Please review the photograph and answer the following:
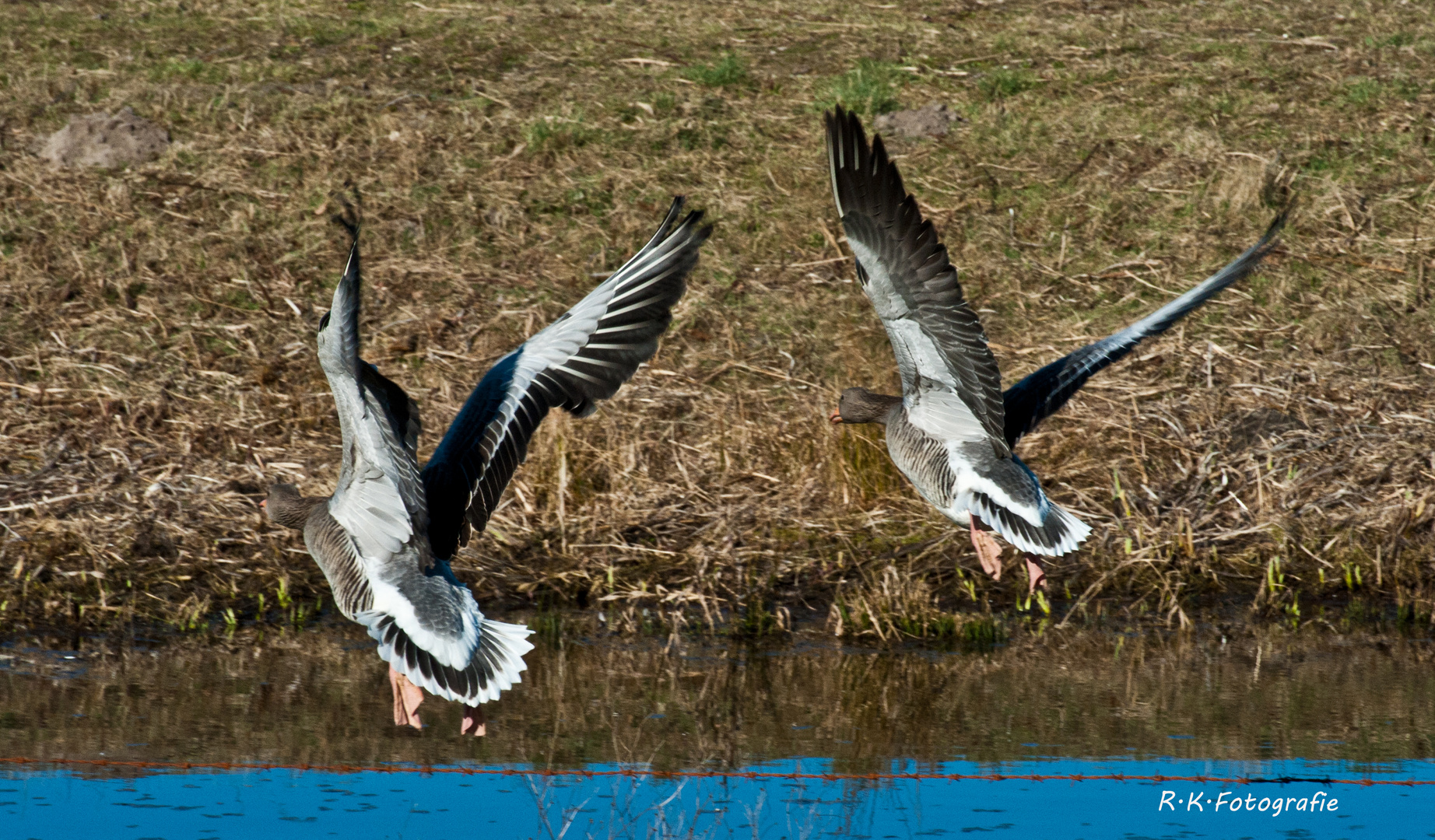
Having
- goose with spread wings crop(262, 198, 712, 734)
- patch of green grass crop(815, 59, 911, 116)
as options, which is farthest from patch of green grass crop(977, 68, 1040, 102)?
goose with spread wings crop(262, 198, 712, 734)

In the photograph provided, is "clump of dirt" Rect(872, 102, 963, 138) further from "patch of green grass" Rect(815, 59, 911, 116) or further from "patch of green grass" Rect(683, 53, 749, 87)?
"patch of green grass" Rect(683, 53, 749, 87)

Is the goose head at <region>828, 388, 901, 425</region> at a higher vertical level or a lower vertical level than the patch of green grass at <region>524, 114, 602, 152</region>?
lower

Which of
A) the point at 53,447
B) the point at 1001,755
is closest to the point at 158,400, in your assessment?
the point at 53,447

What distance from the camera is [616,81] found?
46.5 feet

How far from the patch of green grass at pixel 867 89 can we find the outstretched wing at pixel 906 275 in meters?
6.95

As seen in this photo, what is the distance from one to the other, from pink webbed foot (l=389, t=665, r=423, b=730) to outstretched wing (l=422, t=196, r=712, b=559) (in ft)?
2.00

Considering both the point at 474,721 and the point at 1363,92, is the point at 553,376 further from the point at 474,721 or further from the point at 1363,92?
the point at 1363,92

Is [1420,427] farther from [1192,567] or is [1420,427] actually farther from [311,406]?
[311,406]

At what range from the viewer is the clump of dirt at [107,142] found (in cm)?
1270

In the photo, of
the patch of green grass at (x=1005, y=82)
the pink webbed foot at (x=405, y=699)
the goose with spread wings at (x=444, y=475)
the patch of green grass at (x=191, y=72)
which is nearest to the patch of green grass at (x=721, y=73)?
the patch of green grass at (x=1005, y=82)

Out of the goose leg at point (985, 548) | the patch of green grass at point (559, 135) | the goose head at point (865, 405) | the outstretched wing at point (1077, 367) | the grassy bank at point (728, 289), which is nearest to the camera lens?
the goose leg at point (985, 548)

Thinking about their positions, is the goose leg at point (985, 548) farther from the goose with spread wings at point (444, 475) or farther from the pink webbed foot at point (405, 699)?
the pink webbed foot at point (405, 699)

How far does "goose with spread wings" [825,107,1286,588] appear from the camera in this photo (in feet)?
19.1

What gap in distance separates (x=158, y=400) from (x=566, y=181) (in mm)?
4164
